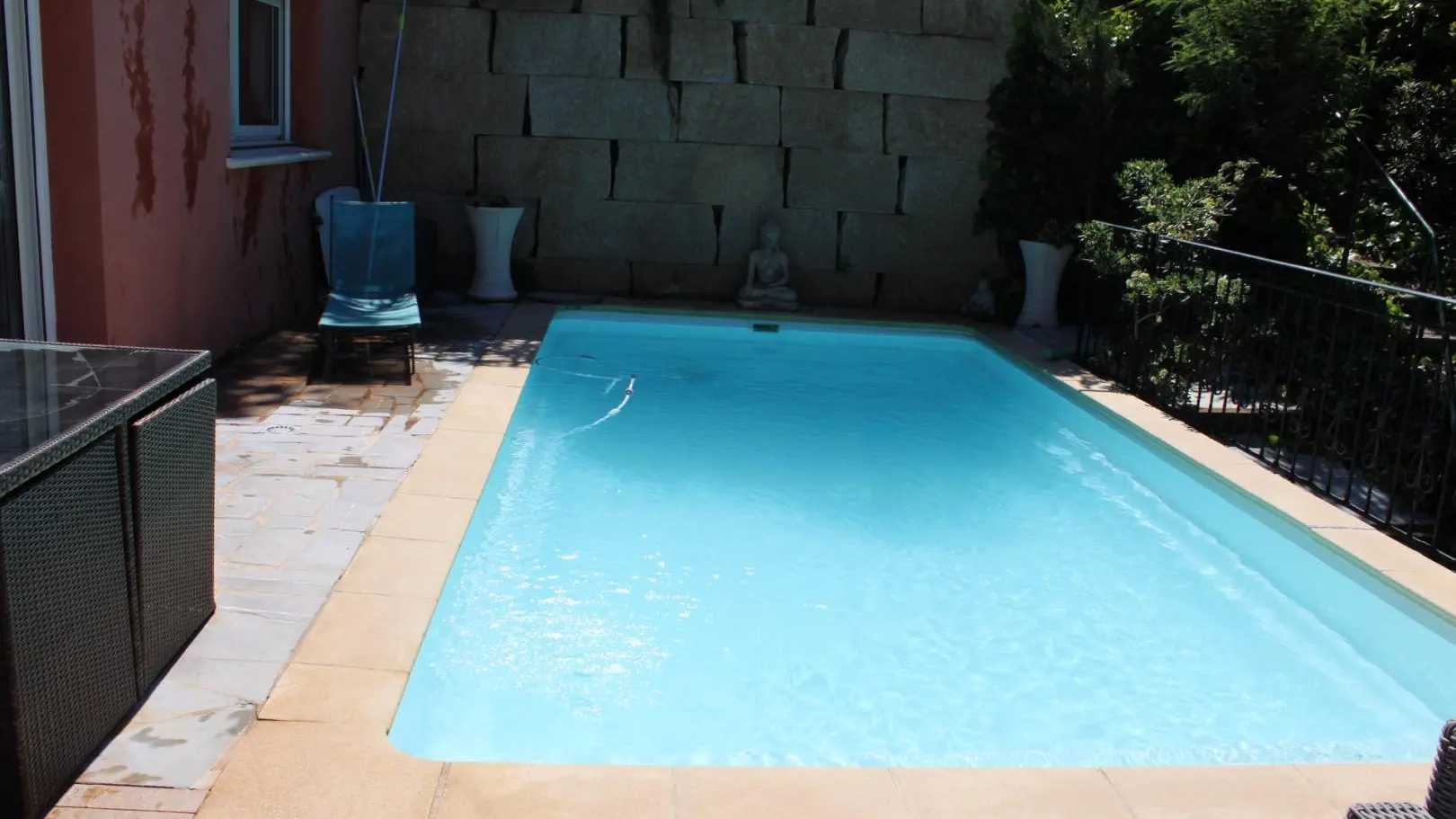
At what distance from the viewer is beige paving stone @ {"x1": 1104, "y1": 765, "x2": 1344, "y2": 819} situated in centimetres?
235

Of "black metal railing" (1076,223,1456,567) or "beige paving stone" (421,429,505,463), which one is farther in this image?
"black metal railing" (1076,223,1456,567)

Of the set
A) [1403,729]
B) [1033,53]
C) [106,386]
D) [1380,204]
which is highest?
[1033,53]

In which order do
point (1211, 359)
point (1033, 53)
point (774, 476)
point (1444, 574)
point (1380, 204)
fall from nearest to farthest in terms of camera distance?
point (1444, 574), point (774, 476), point (1211, 359), point (1380, 204), point (1033, 53)

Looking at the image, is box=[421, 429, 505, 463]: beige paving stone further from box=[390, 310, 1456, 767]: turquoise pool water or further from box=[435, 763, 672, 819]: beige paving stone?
box=[435, 763, 672, 819]: beige paving stone

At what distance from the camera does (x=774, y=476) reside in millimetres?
5039

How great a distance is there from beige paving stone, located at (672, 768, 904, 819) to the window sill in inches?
179

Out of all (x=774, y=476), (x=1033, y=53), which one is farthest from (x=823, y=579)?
(x=1033, y=53)

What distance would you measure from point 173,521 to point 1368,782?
2.56 metres

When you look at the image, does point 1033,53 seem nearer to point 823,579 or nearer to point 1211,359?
point 1211,359

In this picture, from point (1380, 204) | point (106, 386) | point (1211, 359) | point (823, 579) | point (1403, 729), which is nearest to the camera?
point (106, 386)

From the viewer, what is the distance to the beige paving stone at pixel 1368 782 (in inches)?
95.8

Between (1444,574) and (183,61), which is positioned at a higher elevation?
(183,61)

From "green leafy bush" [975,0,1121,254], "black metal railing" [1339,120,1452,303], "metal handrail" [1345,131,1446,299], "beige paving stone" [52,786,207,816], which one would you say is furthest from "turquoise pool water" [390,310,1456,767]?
"green leafy bush" [975,0,1121,254]

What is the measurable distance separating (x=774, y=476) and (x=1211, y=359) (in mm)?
2192
